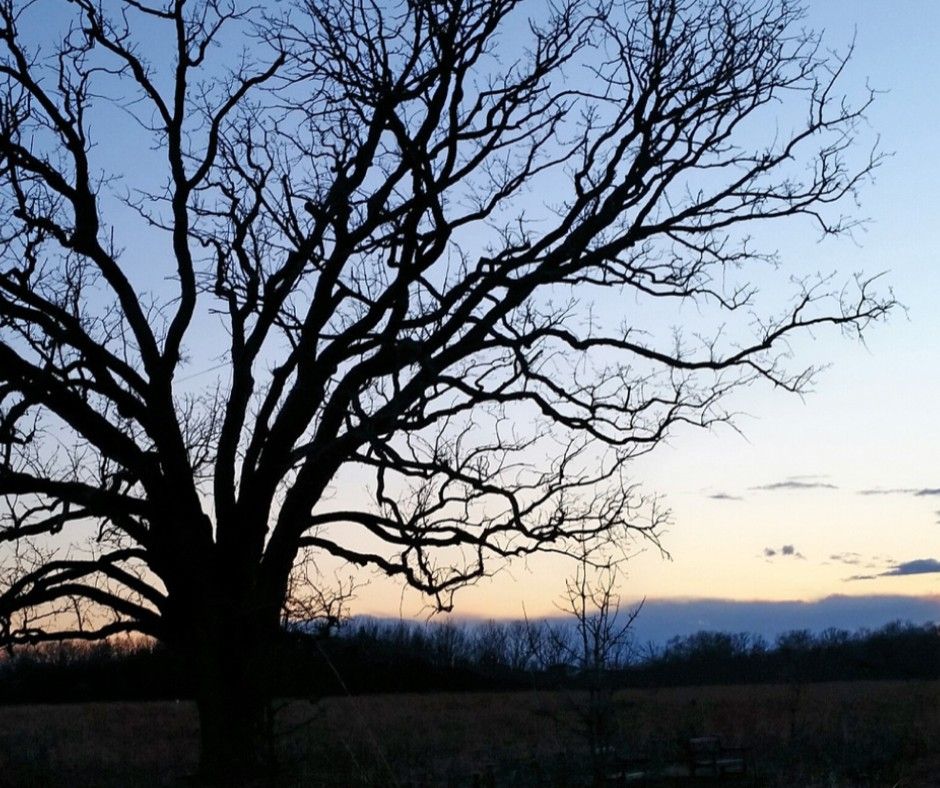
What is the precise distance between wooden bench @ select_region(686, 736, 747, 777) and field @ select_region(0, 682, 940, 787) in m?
0.25

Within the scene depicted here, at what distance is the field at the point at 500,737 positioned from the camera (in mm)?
13393

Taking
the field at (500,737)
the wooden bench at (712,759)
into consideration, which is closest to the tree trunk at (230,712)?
the field at (500,737)

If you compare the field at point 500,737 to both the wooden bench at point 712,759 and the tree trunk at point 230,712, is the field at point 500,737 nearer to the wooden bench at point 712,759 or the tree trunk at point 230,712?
the wooden bench at point 712,759

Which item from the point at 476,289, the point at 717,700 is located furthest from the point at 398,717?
the point at 476,289

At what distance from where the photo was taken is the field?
13393 millimetres

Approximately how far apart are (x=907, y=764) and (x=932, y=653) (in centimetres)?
2598

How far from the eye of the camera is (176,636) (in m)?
14.2

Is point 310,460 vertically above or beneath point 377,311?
beneath

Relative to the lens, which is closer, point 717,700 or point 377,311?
point 377,311

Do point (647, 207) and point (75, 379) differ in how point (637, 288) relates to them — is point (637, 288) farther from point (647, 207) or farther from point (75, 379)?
point (75, 379)

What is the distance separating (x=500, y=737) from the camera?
23.1 meters

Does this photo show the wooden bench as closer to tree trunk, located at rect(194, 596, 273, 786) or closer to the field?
the field

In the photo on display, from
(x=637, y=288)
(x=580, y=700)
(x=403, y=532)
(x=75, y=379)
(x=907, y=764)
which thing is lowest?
(x=907, y=764)

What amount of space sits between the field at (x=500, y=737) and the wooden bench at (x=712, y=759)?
25 centimetres
